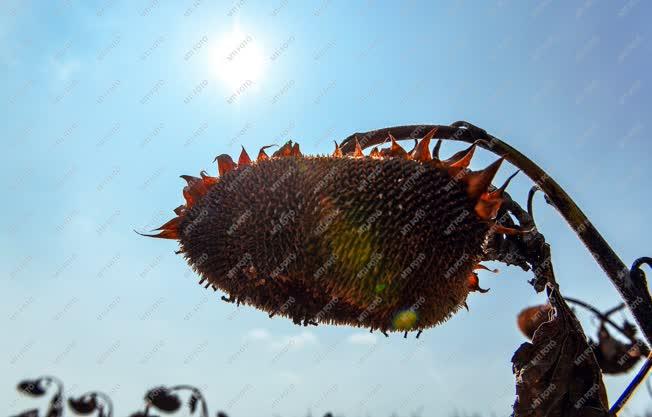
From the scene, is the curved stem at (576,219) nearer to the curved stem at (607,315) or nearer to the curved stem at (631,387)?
the curved stem at (631,387)

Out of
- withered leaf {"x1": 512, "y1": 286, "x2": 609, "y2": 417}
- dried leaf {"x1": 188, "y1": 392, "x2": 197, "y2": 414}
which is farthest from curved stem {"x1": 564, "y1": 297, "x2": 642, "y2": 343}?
dried leaf {"x1": 188, "y1": 392, "x2": 197, "y2": 414}

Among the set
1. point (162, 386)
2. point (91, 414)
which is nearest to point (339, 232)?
point (162, 386)

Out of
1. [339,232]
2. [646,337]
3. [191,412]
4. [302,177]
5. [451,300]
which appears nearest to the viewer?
[339,232]

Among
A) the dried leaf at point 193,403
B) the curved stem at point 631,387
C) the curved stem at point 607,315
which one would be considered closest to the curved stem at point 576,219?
the curved stem at point 631,387

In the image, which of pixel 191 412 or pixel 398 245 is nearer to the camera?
pixel 398 245

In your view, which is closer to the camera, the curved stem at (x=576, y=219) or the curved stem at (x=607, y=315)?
the curved stem at (x=576, y=219)

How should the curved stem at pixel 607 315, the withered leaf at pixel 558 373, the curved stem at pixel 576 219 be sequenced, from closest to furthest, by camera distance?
the curved stem at pixel 576 219, the withered leaf at pixel 558 373, the curved stem at pixel 607 315

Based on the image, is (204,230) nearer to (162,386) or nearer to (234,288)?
(234,288)
